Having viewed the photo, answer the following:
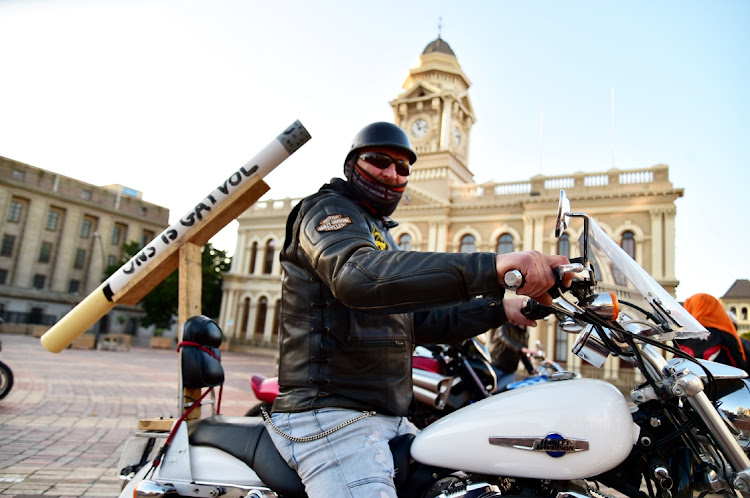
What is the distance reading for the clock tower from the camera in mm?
31391

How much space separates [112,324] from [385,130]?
162 feet

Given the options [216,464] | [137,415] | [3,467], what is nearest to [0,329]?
[137,415]

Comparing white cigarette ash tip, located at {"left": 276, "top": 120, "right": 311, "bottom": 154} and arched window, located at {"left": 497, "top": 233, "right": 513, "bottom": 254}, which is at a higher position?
arched window, located at {"left": 497, "top": 233, "right": 513, "bottom": 254}

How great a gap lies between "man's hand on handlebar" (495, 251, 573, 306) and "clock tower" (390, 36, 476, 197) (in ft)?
94.3

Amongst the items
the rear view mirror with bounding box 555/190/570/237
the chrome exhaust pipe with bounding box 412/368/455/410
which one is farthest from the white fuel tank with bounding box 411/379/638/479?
the chrome exhaust pipe with bounding box 412/368/455/410

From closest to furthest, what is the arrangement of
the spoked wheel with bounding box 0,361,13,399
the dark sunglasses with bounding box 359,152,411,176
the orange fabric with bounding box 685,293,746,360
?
1. the dark sunglasses with bounding box 359,152,411,176
2. the orange fabric with bounding box 685,293,746,360
3. the spoked wheel with bounding box 0,361,13,399

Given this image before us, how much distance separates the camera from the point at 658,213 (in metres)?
22.9

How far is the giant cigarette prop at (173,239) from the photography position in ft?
7.70

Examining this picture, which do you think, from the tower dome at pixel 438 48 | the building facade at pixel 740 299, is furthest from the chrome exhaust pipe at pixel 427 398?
the building facade at pixel 740 299

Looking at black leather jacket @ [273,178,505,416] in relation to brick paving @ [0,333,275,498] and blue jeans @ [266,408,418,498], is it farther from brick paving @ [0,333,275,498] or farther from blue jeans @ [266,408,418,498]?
brick paving @ [0,333,275,498]

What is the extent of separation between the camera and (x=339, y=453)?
4.65ft

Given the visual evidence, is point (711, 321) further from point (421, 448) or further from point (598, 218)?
point (598, 218)

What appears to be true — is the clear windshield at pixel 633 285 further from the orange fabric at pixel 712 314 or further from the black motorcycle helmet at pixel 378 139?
the orange fabric at pixel 712 314

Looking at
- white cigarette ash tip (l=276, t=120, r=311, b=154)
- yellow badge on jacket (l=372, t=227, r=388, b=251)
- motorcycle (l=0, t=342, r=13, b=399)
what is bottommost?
motorcycle (l=0, t=342, r=13, b=399)
